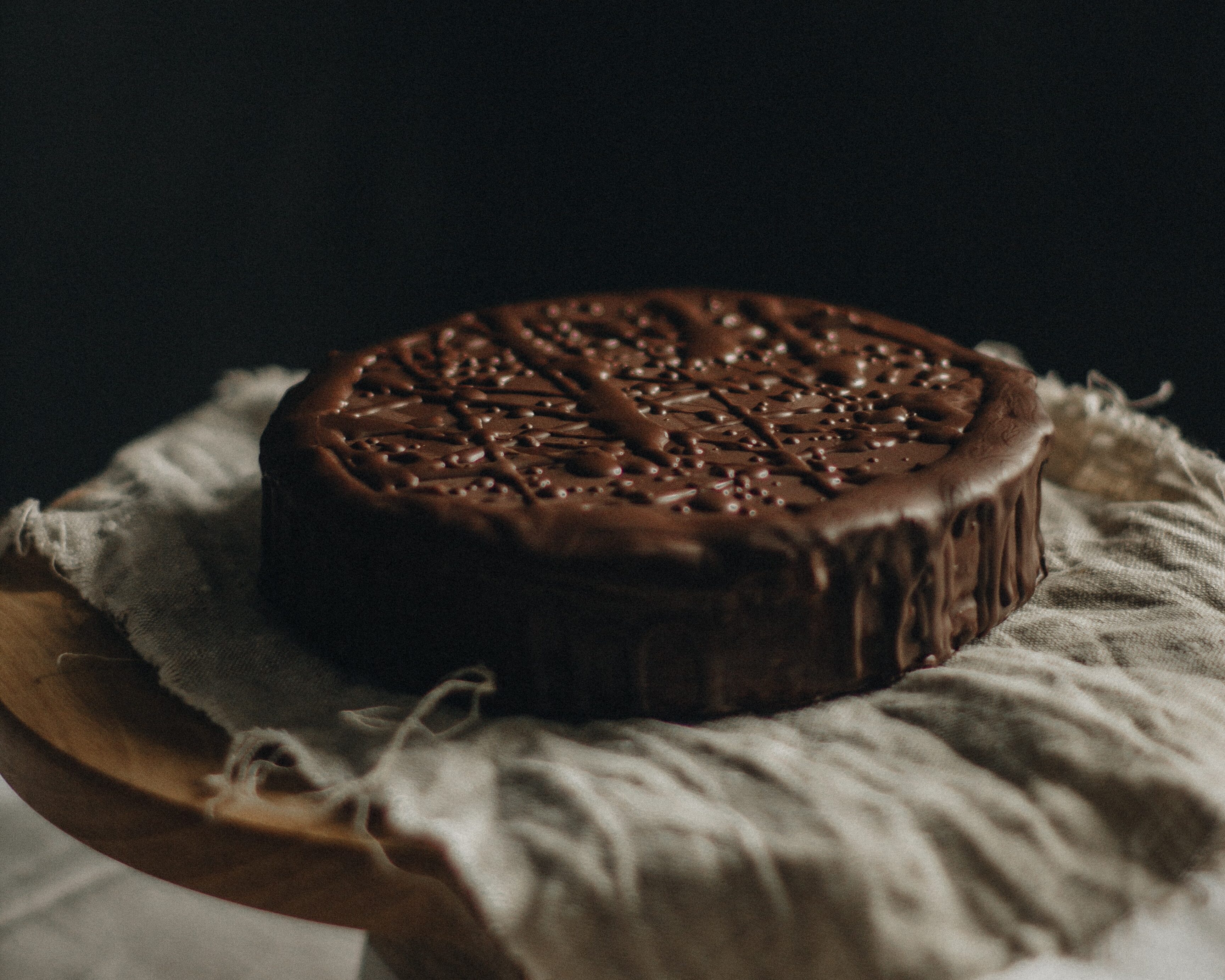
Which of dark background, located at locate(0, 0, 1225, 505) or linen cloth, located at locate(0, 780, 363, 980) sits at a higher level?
dark background, located at locate(0, 0, 1225, 505)

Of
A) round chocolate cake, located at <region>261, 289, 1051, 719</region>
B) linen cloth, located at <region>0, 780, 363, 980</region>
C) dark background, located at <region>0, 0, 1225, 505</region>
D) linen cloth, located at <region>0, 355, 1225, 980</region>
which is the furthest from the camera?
dark background, located at <region>0, 0, 1225, 505</region>

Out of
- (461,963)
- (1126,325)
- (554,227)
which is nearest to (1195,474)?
(1126,325)

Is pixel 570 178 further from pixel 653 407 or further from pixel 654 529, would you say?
pixel 654 529

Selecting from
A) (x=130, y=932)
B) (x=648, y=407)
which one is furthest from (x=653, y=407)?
(x=130, y=932)

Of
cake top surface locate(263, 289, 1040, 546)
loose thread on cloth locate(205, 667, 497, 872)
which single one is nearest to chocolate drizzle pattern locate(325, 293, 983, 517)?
cake top surface locate(263, 289, 1040, 546)

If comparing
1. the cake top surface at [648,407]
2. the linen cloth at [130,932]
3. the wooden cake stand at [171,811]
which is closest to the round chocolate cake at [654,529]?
the cake top surface at [648,407]

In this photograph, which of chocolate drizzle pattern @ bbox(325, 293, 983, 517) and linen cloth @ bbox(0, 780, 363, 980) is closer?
chocolate drizzle pattern @ bbox(325, 293, 983, 517)

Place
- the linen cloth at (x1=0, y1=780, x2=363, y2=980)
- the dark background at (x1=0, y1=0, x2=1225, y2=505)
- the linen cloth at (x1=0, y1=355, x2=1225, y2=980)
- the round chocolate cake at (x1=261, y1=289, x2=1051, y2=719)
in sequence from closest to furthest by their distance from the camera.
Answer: the linen cloth at (x1=0, y1=355, x2=1225, y2=980), the round chocolate cake at (x1=261, y1=289, x2=1051, y2=719), the linen cloth at (x1=0, y1=780, x2=363, y2=980), the dark background at (x1=0, y1=0, x2=1225, y2=505)

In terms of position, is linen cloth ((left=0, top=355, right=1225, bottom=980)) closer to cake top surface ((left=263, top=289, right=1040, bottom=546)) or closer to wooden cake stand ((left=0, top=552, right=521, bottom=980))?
wooden cake stand ((left=0, top=552, right=521, bottom=980))
